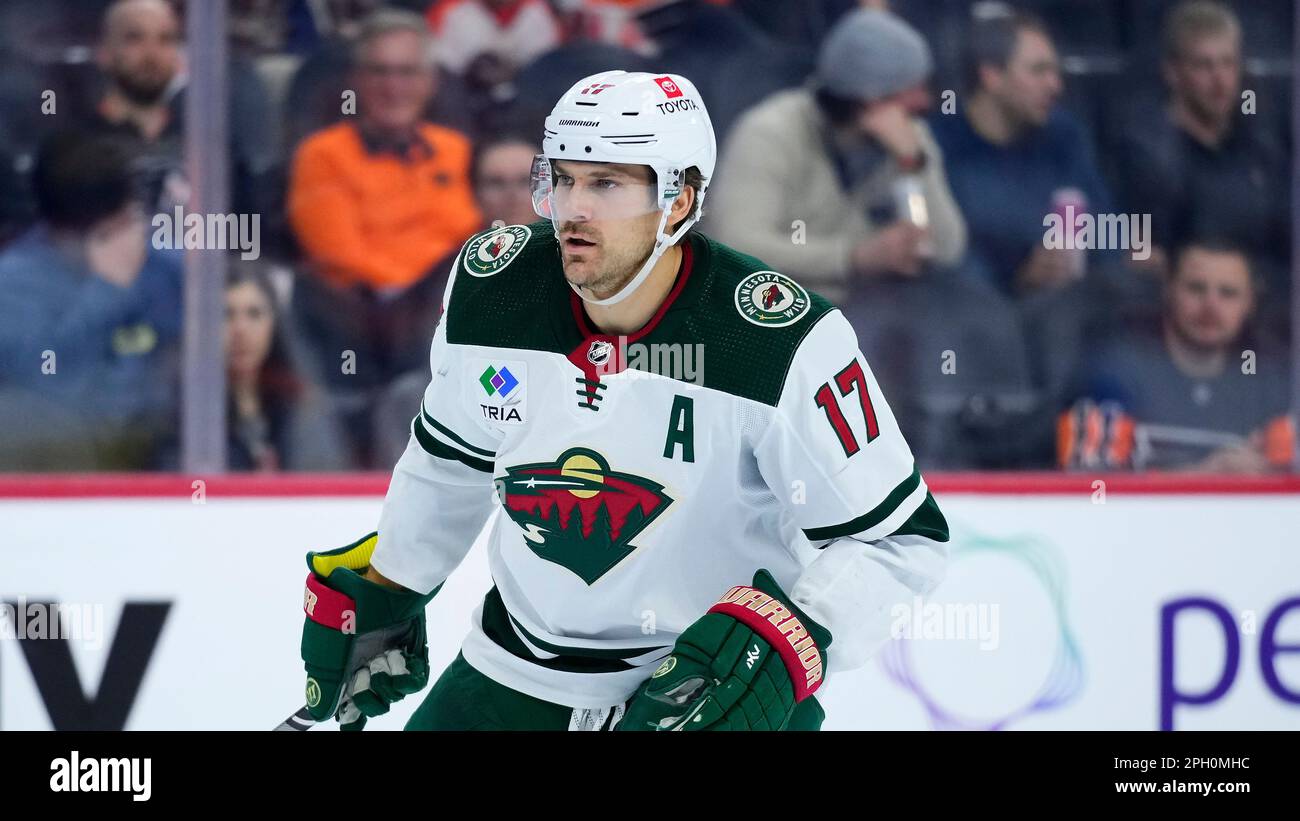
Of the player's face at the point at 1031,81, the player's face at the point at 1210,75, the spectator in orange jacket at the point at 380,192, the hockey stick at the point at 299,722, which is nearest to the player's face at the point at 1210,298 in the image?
the player's face at the point at 1210,75

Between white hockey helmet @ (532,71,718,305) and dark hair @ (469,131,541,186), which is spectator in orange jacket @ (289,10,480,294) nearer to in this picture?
dark hair @ (469,131,541,186)

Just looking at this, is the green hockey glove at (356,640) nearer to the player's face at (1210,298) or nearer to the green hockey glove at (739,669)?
the green hockey glove at (739,669)

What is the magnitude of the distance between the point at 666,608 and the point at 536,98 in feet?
5.89

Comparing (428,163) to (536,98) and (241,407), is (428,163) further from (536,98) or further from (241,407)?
(241,407)

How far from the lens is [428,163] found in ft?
13.1

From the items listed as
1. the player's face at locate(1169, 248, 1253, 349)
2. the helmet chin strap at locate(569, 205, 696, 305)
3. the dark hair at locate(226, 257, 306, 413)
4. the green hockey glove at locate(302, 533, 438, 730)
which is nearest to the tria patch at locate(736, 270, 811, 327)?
the helmet chin strap at locate(569, 205, 696, 305)

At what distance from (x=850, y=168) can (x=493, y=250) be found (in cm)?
155

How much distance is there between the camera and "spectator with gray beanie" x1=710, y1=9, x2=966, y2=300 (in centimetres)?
396

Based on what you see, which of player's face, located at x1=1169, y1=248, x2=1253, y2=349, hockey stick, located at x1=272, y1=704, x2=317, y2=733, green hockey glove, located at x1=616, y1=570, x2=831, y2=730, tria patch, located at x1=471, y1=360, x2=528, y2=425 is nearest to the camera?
green hockey glove, located at x1=616, y1=570, x2=831, y2=730

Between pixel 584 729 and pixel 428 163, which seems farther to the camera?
pixel 428 163

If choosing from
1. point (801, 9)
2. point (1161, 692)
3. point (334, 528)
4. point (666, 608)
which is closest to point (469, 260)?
point (666, 608)

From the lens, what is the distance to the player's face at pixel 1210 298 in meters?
4.11

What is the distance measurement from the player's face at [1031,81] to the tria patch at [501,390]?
193cm

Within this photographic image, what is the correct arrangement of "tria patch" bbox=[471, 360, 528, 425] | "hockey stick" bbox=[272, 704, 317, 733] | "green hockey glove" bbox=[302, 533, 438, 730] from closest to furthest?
"tria patch" bbox=[471, 360, 528, 425]
"green hockey glove" bbox=[302, 533, 438, 730]
"hockey stick" bbox=[272, 704, 317, 733]
